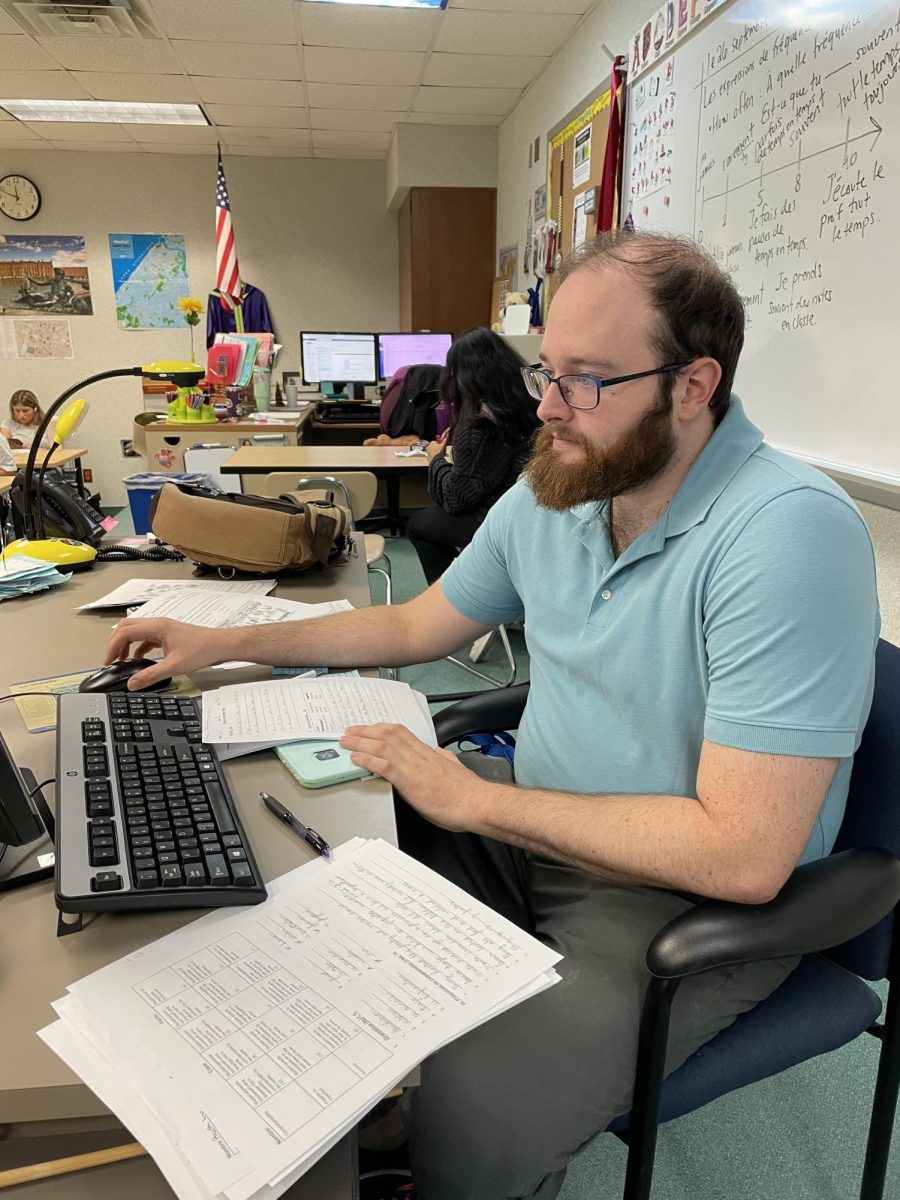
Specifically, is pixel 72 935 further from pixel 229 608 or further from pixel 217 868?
pixel 229 608

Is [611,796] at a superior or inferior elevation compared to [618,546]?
inferior

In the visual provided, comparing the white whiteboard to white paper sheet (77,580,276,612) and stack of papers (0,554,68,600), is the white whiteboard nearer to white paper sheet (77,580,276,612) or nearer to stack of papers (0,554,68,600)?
white paper sheet (77,580,276,612)

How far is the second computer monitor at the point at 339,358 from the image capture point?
5.88 metres

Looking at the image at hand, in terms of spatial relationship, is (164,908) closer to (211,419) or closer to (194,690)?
(194,690)

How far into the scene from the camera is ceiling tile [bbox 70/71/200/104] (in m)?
4.60

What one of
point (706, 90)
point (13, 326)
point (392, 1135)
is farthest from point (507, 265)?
point (392, 1135)

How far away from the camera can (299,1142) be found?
508 mm

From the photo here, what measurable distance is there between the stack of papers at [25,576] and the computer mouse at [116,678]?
506 mm

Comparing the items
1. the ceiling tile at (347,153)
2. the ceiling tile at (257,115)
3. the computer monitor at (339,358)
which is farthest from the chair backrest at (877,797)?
the ceiling tile at (347,153)

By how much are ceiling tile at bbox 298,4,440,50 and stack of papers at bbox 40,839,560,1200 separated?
14.0ft

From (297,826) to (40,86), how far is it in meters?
5.63

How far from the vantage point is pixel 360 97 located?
16.5 ft

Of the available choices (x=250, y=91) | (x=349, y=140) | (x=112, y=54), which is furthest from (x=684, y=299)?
(x=349, y=140)

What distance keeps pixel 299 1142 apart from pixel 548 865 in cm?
64
